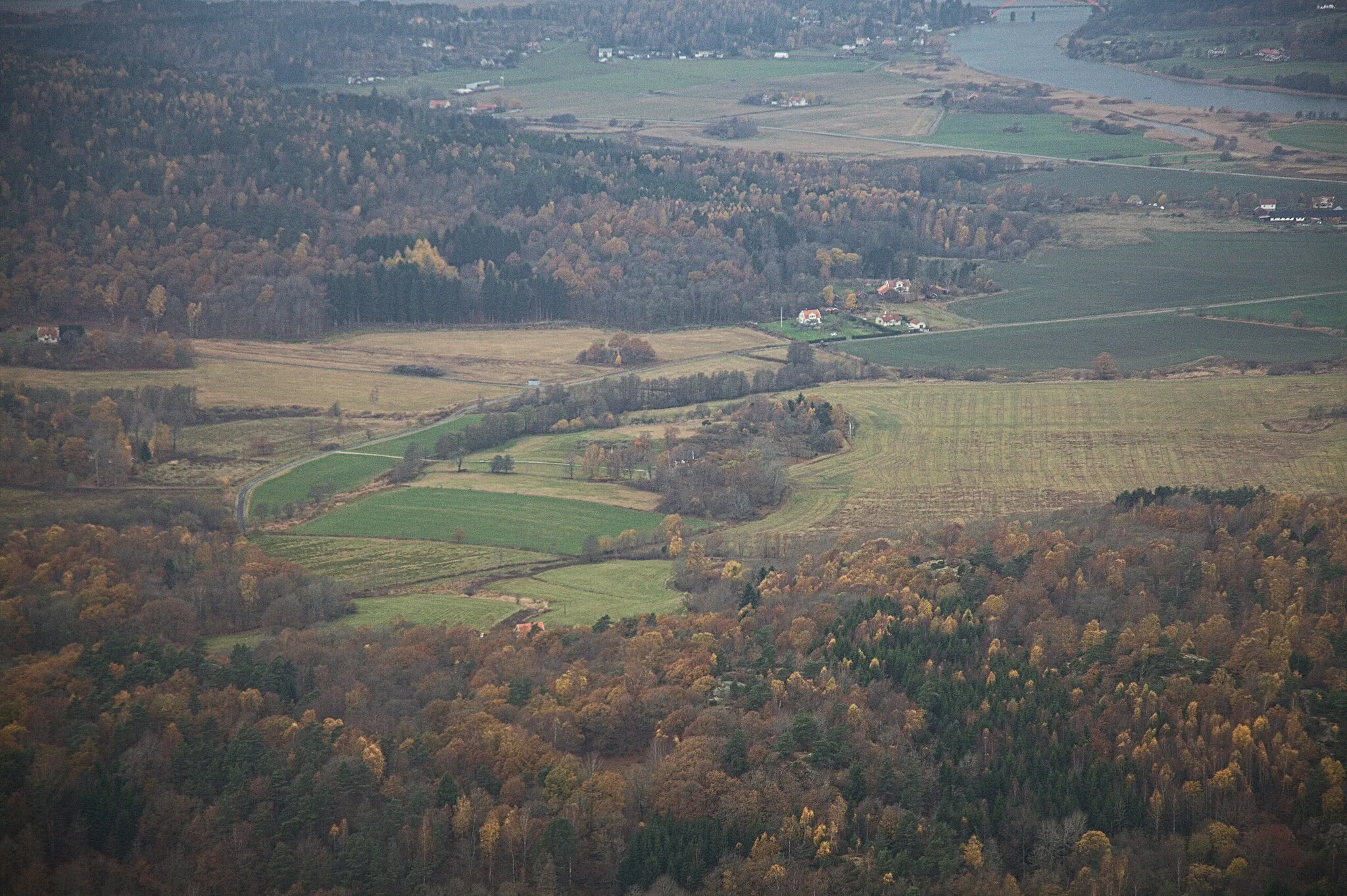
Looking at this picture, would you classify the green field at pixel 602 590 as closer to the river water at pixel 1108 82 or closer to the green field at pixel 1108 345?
the green field at pixel 1108 345

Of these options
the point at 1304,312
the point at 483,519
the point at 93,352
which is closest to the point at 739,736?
the point at 483,519

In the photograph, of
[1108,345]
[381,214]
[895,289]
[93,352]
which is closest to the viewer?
[93,352]

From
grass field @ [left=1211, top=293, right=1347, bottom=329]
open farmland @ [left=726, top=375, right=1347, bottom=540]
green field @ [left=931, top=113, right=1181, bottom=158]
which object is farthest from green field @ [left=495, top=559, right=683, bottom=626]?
green field @ [left=931, top=113, right=1181, bottom=158]

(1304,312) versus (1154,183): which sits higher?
(1154,183)

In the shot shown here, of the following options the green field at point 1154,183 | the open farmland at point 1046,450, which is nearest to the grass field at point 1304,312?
the open farmland at point 1046,450

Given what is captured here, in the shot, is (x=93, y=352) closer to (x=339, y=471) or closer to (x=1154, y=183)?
(x=339, y=471)

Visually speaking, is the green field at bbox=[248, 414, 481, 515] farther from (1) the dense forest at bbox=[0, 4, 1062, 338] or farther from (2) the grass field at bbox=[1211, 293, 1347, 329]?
(2) the grass field at bbox=[1211, 293, 1347, 329]

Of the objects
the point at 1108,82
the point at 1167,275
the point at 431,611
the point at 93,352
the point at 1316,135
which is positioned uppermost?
the point at 1108,82
